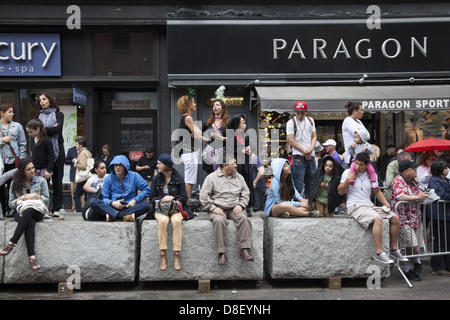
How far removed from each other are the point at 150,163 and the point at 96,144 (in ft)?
5.84

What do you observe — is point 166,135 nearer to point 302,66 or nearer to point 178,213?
point 302,66

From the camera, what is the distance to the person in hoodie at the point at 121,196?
6246 millimetres

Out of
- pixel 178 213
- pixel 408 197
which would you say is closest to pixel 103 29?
pixel 178 213

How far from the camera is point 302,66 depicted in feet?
37.0

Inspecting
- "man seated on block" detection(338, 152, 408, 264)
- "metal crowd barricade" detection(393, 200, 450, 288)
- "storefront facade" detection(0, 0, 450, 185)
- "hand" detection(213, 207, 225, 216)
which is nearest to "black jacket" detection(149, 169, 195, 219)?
"hand" detection(213, 207, 225, 216)

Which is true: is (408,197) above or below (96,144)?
below

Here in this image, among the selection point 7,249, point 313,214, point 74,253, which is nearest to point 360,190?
point 313,214

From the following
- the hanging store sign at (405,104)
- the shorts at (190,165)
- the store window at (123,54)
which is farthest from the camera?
the store window at (123,54)

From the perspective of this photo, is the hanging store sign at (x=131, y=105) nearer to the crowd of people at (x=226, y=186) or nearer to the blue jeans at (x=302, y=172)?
the crowd of people at (x=226, y=186)

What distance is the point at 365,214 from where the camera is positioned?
6238 millimetres

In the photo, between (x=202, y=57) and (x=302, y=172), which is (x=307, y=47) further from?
(x=302, y=172)

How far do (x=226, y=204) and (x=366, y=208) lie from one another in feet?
6.59

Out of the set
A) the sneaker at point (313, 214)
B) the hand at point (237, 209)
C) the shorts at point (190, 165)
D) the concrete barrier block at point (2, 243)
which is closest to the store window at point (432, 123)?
the sneaker at point (313, 214)

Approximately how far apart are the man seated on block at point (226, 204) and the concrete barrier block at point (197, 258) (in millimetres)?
153
